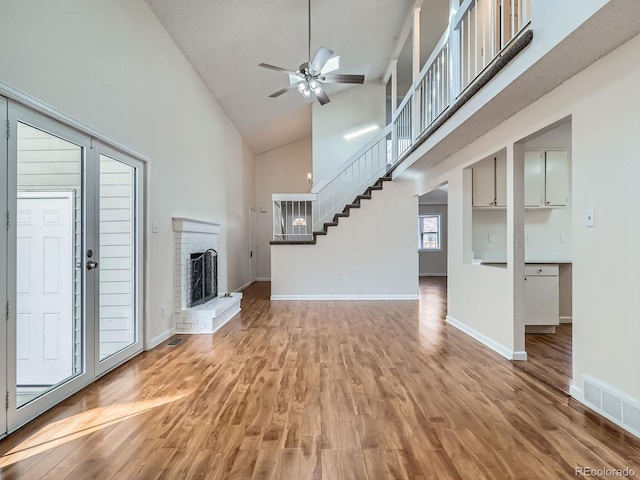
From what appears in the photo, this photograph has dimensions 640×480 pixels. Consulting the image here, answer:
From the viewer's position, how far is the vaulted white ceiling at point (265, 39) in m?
3.92

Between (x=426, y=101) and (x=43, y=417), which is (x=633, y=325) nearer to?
(x=426, y=101)

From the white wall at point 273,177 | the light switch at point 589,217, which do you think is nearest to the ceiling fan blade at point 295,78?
the light switch at point 589,217

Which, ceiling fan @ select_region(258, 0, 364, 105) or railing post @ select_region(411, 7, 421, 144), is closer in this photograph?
ceiling fan @ select_region(258, 0, 364, 105)

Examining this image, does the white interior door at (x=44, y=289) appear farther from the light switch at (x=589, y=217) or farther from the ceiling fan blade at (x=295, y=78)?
the light switch at (x=589, y=217)

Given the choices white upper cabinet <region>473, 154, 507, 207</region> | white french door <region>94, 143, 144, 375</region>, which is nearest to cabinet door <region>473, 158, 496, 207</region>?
white upper cabinet <region>473, 154, 507, 207</region>

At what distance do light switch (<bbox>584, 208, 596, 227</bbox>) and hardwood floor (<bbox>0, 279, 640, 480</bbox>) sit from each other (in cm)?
124

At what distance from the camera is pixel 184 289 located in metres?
4.29

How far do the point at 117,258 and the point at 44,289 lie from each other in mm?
714

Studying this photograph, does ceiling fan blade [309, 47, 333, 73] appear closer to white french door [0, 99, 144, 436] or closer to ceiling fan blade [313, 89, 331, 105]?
ceiling fan blade [313, 89, 331, 105]

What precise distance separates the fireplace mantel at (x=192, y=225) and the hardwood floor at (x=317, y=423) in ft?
4.98

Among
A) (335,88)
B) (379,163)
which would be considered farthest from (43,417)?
(335,88)

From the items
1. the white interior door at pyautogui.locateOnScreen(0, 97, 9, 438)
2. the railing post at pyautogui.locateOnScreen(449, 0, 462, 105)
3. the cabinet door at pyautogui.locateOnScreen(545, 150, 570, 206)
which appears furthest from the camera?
the cabinet door at pyautogui.locateOnScreen(545, 150, 570, 206)

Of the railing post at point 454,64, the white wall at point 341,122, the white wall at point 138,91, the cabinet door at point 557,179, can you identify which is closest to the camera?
the white wall at point 138,91

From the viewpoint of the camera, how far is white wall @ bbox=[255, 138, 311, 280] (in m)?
9.70
